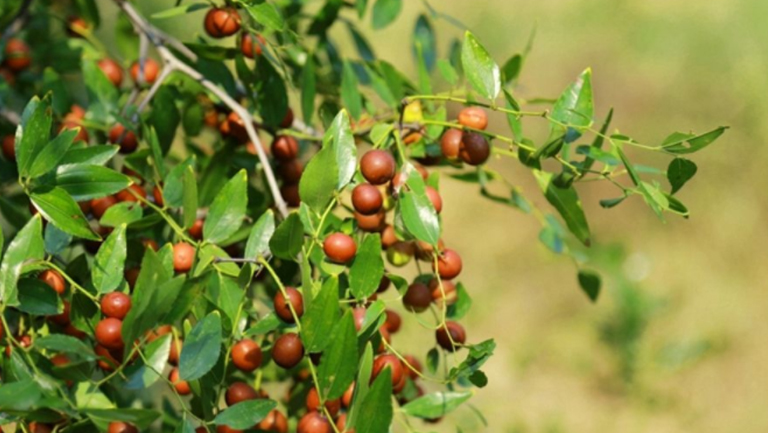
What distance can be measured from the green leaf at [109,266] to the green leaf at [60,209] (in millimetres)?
15

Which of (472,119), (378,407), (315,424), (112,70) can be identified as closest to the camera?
(378,407)

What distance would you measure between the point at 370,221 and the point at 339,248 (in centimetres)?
6

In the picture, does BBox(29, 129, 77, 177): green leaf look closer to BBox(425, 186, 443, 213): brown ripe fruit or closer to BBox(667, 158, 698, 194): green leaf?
BBox(425, 186, 443, 213): brown ripe fruit

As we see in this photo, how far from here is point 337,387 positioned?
61cm

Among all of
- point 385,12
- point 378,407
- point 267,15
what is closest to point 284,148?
point 267,15

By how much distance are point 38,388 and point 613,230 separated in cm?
248

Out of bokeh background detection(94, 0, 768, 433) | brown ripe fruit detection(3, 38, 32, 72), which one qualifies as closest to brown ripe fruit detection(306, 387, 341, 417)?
brown ripe fruit detection(3, 38, 32, 72)

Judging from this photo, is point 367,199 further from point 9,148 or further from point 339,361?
point 9,148

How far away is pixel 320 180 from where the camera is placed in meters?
0.64

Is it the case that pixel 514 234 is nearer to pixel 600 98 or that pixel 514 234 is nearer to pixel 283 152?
pixel 600 98

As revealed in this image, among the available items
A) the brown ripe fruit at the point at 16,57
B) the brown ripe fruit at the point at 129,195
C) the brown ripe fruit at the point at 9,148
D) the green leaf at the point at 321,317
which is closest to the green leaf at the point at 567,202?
the green leaf at the point at 321,317

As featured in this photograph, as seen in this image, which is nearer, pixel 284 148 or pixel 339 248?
pixel 339 248

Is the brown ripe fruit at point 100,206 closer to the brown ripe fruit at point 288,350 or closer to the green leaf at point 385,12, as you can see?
the brown ripe fruit at point 288,350

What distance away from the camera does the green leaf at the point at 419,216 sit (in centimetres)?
66
